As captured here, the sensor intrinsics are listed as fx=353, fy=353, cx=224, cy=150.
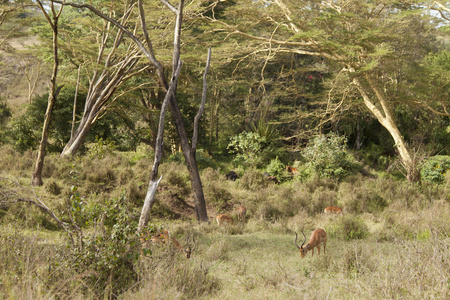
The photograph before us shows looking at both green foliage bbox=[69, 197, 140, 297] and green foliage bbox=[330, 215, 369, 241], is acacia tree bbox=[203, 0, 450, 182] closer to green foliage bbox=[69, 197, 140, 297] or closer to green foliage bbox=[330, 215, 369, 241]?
green foliage bbox=[330, 215, 369, 241]

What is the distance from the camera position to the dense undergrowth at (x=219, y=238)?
10.5 feet

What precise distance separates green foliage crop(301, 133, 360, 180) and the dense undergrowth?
0.31 metres

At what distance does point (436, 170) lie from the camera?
11219mm

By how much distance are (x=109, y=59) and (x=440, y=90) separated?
34.3ft

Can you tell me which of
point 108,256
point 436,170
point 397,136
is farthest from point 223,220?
point 436,170

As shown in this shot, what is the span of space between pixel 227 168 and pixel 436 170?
6831mm

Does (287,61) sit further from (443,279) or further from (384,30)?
(443,279)

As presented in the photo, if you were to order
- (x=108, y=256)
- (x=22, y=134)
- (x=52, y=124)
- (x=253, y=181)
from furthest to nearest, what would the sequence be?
(x=52, y=124) → (x=22, y=134) → (x=253, y=181) → (x=108, y=256)

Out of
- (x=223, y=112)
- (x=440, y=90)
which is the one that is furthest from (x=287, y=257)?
(x=223, y=112)

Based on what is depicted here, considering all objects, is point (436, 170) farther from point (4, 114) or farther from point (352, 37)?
point (4, 114)


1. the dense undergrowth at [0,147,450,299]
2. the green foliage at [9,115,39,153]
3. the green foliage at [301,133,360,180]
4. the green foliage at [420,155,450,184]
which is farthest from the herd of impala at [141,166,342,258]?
the green foliage at [9,115,39,153]

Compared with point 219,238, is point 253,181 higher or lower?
higher

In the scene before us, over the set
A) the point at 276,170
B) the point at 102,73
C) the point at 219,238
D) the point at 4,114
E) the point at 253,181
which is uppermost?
the point at 102,73

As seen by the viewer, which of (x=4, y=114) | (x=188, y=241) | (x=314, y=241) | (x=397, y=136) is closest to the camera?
(x=314, y=241)
